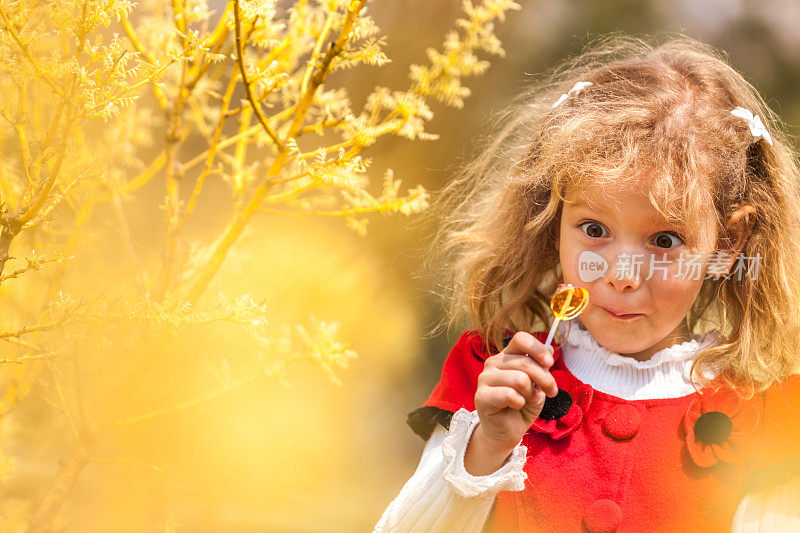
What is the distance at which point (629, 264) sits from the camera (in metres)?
0.51

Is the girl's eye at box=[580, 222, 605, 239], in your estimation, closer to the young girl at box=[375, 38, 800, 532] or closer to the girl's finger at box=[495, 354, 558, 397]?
A: the young girl at box=[375, 38, 800, 532]

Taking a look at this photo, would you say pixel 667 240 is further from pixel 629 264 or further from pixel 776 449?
pixel 776 449

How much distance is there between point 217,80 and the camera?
2.02ft

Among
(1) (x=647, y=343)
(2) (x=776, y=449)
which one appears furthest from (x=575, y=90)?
(2) (x=776, y=449)

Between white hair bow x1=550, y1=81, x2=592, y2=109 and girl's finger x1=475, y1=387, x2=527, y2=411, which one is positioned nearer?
girl's finger x1=475, y1=387, x2=527, y2=411

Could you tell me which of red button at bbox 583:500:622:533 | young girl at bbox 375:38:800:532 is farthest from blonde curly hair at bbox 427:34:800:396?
red button at bbox 583:500:622:533

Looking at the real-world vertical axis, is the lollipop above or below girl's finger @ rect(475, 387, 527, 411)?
above

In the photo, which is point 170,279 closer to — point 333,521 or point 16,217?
point 16,217

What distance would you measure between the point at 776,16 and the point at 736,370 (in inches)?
12.9

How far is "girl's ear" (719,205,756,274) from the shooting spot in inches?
21.8

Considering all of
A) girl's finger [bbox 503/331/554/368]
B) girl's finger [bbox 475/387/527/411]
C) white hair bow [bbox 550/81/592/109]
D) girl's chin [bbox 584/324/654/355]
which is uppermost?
white hair bow [bbox 550/81/592/109]

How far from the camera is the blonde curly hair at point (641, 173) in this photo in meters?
0.53

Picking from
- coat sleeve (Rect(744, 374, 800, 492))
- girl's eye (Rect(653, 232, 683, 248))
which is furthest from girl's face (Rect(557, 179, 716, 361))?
coat sleeve (Rect(744, 374, 800, 492))

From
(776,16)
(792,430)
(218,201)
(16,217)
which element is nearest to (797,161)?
(776,16)
